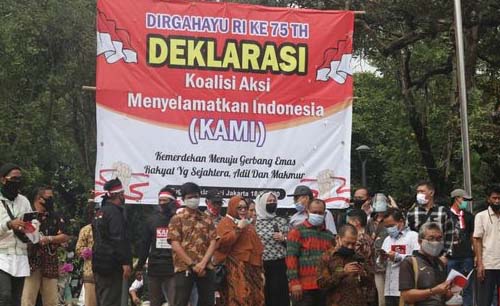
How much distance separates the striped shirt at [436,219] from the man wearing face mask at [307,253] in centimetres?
158

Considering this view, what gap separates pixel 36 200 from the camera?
1222cm

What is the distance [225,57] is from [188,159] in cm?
142

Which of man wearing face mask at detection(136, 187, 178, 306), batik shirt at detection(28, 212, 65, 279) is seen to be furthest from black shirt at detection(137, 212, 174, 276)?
batik shirt at detection(28, 212, 65, 279)

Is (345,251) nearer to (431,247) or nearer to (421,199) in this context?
(431,247)

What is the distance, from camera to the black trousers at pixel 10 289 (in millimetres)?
10547

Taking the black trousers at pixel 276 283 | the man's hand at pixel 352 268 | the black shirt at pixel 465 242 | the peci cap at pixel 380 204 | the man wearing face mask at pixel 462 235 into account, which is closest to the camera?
the man's hand at pixel 352 268

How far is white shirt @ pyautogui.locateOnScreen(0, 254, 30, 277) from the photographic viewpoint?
1064cm

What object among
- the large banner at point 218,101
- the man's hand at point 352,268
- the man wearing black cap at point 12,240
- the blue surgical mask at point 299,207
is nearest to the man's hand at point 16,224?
the man wearing black cap at point 12,240

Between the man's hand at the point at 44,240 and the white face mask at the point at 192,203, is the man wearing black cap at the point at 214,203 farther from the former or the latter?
the man's hand at the point at 44,240

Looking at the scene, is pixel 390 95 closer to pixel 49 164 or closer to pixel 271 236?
pixel 49 164

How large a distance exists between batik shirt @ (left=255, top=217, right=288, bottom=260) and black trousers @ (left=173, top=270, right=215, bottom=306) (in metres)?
1.06

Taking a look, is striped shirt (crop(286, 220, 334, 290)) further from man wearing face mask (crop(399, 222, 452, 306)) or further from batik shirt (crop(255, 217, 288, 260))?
man wearing face mask (crop(399, 222, 452, 306))

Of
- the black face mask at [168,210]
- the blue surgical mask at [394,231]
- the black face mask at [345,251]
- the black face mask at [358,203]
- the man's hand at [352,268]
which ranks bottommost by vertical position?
the man's hand at [352,268]

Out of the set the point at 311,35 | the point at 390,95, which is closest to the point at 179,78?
the point at 311,35
